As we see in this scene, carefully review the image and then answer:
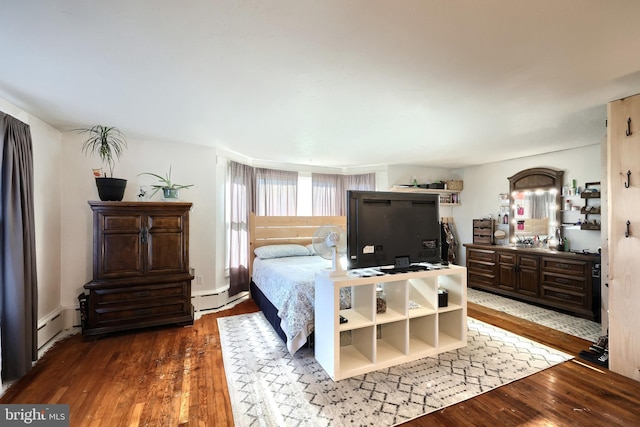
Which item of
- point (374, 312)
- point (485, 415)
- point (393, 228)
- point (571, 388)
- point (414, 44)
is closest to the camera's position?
point (414, 44)

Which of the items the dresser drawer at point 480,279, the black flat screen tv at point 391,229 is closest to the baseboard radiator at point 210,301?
the black flat screen tv at point 391,229

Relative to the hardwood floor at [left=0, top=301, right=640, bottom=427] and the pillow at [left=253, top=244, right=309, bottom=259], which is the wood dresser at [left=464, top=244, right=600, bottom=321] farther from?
the pillow at [left=253, top=244, right=309, bottom=259]

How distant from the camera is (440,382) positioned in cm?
217

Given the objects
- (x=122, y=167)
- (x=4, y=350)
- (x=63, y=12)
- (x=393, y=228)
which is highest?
(x=63, y=12)

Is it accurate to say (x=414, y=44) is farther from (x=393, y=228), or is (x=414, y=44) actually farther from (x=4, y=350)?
(x=4, y=350)

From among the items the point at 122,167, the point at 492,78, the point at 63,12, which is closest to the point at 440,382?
the point at 492,78

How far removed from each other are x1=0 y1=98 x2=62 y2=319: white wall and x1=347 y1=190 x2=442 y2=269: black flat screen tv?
3067mm

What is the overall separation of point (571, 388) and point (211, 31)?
3.36m

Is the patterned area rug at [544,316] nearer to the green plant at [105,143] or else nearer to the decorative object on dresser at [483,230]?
the decorative object on dresser at [483,230]

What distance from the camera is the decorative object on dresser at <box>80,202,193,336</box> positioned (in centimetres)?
299

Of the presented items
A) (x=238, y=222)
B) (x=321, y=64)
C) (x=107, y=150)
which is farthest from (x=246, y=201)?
(x=321, y=64)

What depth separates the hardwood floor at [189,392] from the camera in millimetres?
1786

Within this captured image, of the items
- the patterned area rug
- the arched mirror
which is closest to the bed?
the patterned area rug

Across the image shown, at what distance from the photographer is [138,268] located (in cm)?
316
